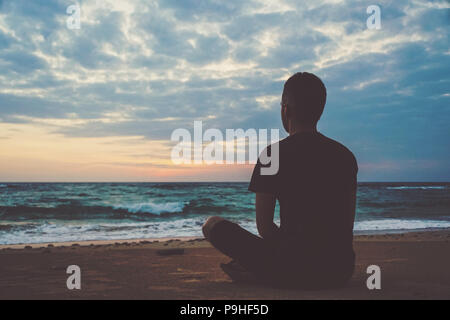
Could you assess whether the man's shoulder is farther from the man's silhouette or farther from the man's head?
the man's head

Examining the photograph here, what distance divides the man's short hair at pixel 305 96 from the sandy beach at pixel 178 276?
1344mm

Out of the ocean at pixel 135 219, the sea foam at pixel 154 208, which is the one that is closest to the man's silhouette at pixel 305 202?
the ocean at pixel 135 219

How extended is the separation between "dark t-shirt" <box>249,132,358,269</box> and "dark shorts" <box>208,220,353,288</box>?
8 centimetres

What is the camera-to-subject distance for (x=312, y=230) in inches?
110

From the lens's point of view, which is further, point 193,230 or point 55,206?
point 55,206

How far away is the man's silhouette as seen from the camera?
277 centimetres

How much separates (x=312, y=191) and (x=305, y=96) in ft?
Answer: 2.30

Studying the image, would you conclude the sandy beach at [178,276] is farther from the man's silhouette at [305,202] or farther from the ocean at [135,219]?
the ocean at [135,219]

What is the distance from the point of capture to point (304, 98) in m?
2.88

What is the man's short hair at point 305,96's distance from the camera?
9.45ft

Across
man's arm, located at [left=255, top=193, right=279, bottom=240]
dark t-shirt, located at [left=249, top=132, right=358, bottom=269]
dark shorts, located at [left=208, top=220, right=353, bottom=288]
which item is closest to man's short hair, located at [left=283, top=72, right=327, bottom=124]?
dark t-shirt, located at [left=249, top=132, right=358, bottom=269]
